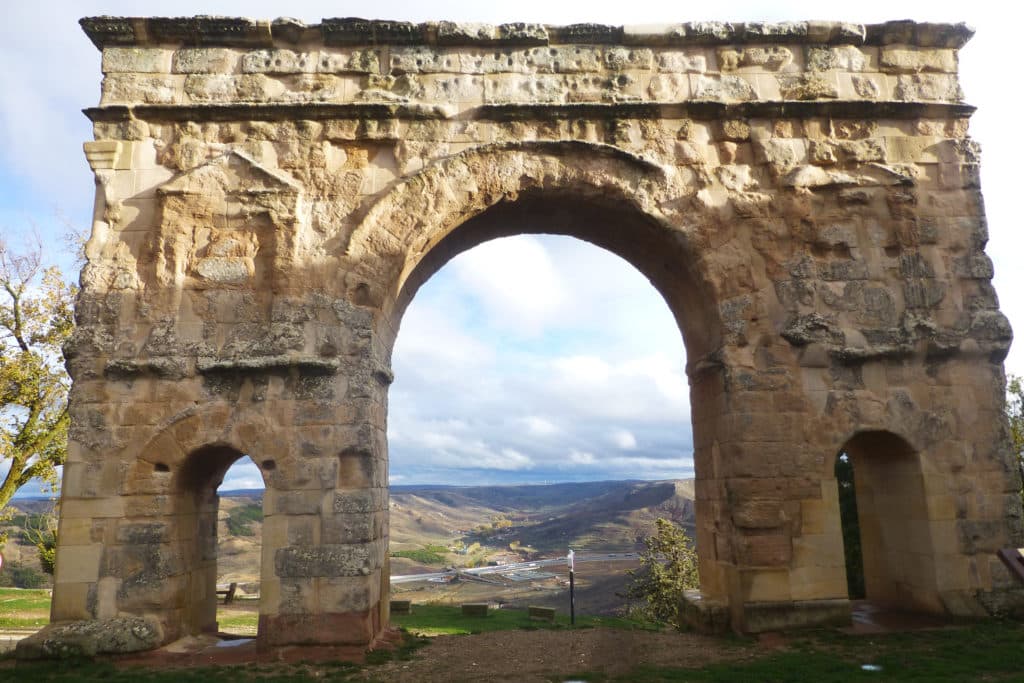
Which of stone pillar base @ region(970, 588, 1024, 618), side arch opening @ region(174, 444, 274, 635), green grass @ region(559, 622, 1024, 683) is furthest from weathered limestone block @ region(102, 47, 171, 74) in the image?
stone pillar base @ region(970, 588, 1024, 618)

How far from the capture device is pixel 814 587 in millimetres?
6766

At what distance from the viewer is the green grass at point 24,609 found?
11539 millimetres

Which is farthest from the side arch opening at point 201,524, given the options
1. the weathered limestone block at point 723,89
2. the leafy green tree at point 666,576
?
the leafy green tree at point 666,576

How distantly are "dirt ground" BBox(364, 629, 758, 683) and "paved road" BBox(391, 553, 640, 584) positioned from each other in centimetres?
2443

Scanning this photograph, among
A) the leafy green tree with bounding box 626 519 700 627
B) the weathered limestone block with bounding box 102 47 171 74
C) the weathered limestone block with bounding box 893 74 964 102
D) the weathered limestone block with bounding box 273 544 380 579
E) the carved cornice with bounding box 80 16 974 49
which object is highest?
the carved cornice with bounding box 80 16 974 49

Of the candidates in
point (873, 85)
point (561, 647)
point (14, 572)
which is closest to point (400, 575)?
point (14, 572)

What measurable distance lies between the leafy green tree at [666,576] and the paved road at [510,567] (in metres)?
13.0

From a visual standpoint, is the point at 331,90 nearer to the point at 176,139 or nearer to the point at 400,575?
the point at 176,139

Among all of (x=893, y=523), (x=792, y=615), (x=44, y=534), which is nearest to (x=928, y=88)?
(x=893, y=523)

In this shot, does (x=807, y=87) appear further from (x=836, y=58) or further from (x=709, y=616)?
(x=709, y=616)

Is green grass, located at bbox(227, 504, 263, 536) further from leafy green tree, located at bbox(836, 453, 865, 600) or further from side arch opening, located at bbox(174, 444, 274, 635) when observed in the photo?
leafy green tree, located at bbox(836, 453, 865, 600)

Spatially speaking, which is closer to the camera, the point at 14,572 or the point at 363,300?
the point at 363,300

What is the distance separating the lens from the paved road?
31891mm

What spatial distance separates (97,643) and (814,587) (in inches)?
264
